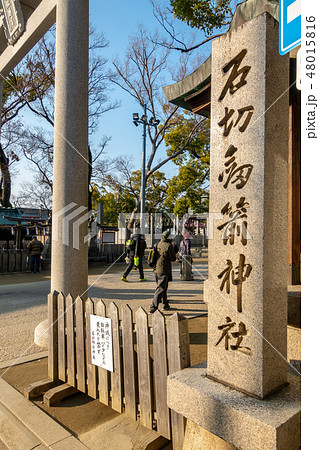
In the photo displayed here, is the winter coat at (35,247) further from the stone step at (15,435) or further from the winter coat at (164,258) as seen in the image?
the stone step at (15,435)

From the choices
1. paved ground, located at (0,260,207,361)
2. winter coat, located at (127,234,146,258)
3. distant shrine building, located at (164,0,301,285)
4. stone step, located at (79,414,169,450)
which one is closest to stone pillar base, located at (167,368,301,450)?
stone step, located at (79,414,169,450)

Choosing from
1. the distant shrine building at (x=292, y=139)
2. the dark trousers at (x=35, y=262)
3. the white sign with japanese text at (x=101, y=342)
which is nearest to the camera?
the white sign with japanese text at (x=101, y=342)

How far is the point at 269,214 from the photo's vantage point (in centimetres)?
186

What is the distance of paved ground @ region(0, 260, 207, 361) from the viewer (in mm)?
4836

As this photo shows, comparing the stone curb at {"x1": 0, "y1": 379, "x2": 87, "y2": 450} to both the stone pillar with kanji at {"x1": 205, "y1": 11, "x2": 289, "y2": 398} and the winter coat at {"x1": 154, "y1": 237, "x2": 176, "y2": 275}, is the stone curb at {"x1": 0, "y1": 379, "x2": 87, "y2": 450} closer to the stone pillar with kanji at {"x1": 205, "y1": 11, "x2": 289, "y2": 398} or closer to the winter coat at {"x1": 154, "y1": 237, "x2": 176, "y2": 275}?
the stone pillar with kanji at {"x1": 205, "y1": 11, "x2": 289, "y2": 398}

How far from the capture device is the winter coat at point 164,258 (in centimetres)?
647

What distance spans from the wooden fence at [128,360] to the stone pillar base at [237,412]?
24 cm

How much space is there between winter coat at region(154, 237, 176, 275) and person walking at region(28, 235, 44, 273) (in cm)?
757

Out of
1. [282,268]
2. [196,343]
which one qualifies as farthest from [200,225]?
[282,268]

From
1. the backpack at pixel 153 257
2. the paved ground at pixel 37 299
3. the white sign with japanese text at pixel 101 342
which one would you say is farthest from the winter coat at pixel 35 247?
the white sign with japanese text at pixel 101 342

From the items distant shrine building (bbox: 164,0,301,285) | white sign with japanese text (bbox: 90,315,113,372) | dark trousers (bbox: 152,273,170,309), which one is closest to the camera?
white sign with japanese text (bbox: 90,315,113,372)

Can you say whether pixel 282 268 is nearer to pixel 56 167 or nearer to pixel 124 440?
pixel 124 440

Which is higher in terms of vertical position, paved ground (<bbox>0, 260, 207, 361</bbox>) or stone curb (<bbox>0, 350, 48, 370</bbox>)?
paved ground (<bbox>0, 260, 207, 361</bbox>)

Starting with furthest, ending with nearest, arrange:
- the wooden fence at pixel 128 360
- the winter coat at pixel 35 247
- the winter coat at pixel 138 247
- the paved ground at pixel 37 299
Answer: the winter coat at pixel 35 247
the winter coat at pixel 138 247
the paved ground at pixel 37 299
the wooden fence at pixel 128 360
